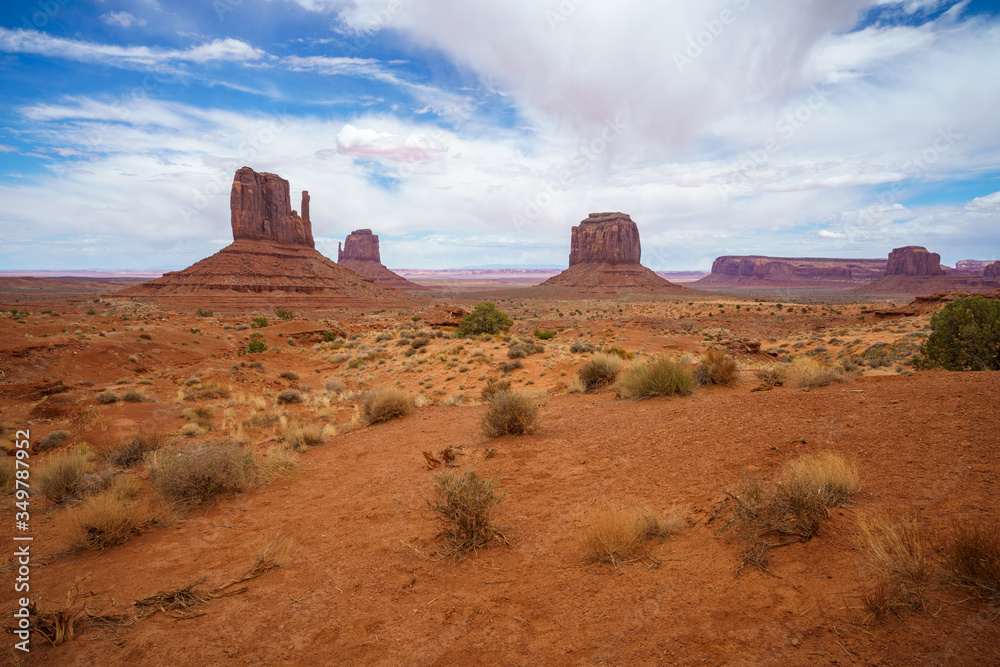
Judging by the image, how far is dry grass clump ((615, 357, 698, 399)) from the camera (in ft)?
33.3

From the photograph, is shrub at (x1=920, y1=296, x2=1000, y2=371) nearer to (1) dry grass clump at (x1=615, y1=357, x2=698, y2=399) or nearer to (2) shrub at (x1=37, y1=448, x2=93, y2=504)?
(1) dry grass clump at (x1=615, y1=357, x2=698, y2=399)

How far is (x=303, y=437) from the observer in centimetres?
1020

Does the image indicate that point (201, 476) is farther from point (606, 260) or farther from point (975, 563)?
point (606, 260)

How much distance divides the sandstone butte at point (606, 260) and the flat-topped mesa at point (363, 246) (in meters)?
72.6

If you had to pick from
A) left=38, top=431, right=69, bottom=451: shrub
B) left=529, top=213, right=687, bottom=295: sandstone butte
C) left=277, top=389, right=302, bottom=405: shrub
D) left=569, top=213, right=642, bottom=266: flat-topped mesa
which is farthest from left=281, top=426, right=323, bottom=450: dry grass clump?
left=569, top=213, right=642, bottom=266: flat-topped mesa

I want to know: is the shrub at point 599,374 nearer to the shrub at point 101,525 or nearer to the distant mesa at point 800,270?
the shrub at point 101,525

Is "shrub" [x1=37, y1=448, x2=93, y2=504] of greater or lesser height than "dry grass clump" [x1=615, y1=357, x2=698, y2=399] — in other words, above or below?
below

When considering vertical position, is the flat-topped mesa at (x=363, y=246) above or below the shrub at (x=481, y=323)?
above

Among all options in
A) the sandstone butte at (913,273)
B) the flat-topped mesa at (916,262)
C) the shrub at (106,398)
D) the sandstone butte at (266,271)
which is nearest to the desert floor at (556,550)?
the shrub at (106,398)

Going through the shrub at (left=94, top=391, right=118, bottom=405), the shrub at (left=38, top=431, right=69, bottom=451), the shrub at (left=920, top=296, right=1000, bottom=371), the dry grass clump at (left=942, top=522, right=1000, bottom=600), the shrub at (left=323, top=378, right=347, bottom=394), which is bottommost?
the shrub at (left=323, top=378, right=347, bottom=394)

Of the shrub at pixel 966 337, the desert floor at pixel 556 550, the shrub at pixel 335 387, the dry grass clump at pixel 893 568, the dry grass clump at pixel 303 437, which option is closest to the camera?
the dry grass clump at pixel 893 568

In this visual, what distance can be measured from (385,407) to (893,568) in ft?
34.2

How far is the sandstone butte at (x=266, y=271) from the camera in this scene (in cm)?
7131

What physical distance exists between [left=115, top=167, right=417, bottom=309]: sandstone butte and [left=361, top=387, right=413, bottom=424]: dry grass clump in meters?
61.8
